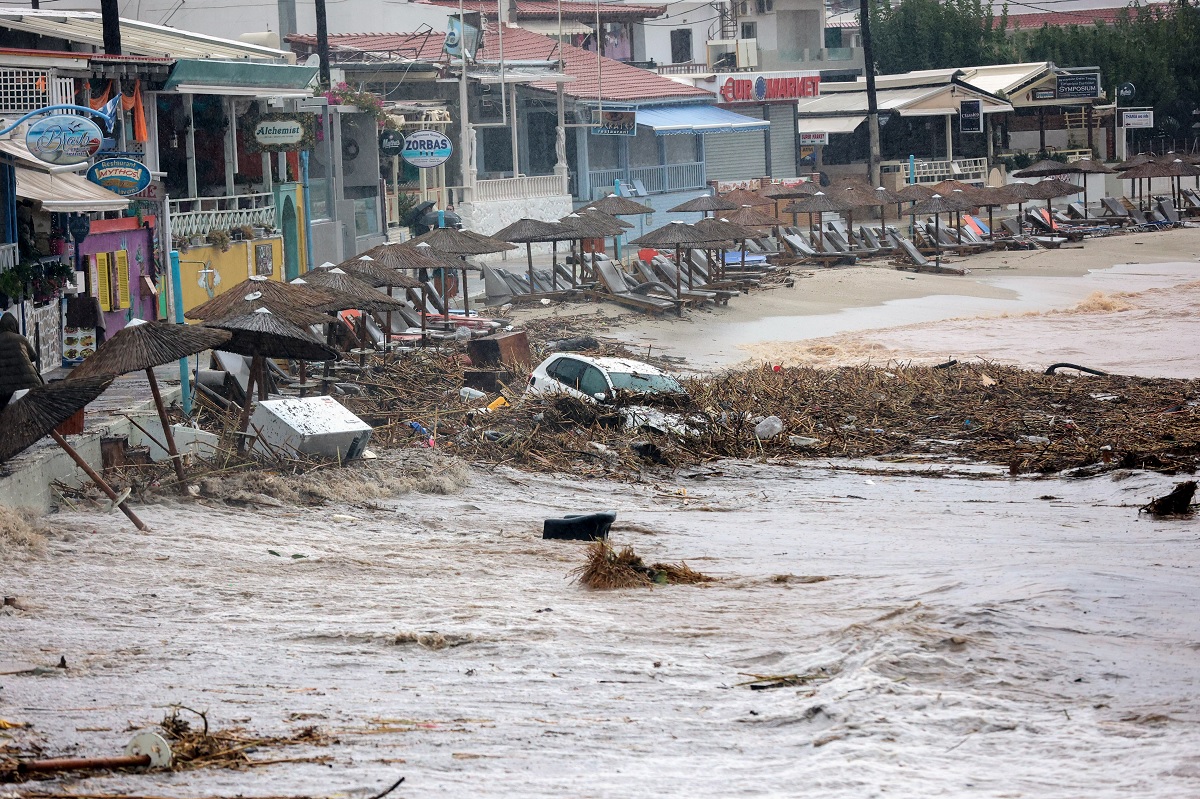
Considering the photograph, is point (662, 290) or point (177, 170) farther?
point (662, 290)

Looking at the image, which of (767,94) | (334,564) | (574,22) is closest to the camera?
(334,564)

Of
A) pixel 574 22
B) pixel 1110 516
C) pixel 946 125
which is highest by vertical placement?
pixel 574 22

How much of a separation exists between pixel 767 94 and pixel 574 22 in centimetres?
959

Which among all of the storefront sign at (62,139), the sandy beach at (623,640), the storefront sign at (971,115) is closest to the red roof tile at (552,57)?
the storefront sign at (971,115)

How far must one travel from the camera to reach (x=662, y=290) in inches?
1145

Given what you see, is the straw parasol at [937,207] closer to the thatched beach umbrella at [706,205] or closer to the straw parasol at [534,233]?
the thatched beach umbrella at [706,205]

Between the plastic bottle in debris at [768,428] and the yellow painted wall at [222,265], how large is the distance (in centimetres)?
876

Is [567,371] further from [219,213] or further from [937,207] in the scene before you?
[937,207]

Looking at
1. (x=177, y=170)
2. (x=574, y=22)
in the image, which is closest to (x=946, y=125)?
(x=574, y=22)

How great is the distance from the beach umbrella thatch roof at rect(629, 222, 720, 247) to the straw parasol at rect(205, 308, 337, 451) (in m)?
16.1

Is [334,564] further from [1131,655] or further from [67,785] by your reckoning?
[1131,655]

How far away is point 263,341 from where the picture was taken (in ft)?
41.4

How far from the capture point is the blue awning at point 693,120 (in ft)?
142

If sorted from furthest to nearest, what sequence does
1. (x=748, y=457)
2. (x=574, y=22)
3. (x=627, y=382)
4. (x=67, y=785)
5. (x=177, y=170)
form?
(x=574, y=22), (x=177, y=170), (x=627, y=382), (x=748, y=457), (x=67, y=785)
